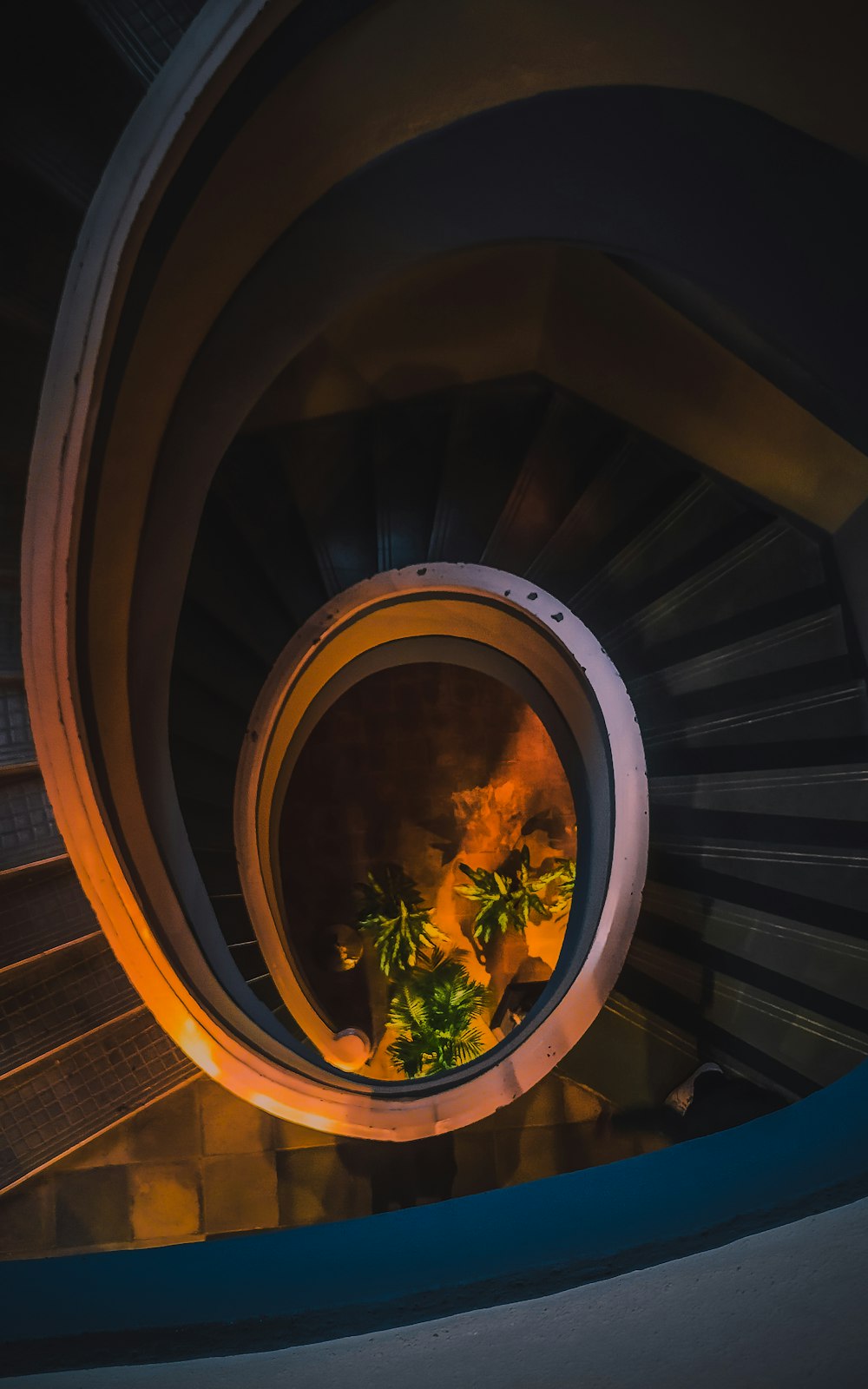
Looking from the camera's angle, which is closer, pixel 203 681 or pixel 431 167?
pixel 431 167

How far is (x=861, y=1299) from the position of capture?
1.05m

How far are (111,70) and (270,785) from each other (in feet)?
14.3

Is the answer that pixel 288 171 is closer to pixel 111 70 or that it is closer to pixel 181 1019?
pixel 111 70

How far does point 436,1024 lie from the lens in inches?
237

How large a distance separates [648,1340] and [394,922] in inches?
239

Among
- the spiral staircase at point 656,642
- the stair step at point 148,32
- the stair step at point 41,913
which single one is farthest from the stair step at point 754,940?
the stair step at point 148,32

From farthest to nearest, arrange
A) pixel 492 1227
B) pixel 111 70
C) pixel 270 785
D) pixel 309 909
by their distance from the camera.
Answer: pixel 309 909, pixel 270 785, pixel 111 70, pixel 492 1227

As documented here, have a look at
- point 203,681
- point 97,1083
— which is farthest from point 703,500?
point 97,1083

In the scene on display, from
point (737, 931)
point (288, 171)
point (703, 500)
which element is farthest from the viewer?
point (703, 500)

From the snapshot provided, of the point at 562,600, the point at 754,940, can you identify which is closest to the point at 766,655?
the point at 562,600

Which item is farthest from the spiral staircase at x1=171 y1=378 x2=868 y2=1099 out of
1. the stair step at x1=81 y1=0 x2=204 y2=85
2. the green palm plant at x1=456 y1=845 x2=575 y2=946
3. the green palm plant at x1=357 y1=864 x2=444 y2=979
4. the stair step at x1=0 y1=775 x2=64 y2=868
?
the stair step at x1=81 y1=0 x2=204 y2=85

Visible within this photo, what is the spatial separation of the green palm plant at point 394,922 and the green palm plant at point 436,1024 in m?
0.56

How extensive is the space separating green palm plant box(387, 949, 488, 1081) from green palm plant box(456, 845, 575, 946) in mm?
667

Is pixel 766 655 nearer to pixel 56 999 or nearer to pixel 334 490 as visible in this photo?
pixel 334 490
